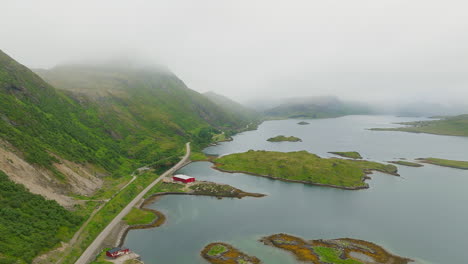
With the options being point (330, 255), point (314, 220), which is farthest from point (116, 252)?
point (314, 220)

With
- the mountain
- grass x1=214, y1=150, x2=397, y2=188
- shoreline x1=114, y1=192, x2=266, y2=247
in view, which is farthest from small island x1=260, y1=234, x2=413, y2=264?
grass x1=214, y1=150, x2=397, y2=188

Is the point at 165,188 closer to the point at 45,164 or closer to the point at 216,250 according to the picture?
the point at 45,164

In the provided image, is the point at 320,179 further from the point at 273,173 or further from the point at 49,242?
the point at 49,242

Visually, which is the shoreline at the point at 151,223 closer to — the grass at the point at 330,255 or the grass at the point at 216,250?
the grass at the point at 216,250

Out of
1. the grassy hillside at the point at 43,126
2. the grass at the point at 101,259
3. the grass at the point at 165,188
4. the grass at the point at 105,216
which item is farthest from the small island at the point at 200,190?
the grass at the point at 101,259

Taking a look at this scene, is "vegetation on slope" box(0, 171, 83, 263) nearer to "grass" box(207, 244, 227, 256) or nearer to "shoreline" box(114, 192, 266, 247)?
"shoreline" box(114, 192, 266, 247)

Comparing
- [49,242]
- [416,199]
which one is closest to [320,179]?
[416,199]

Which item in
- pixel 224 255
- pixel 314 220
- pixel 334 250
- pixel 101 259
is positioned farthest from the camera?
pixel 314 220
